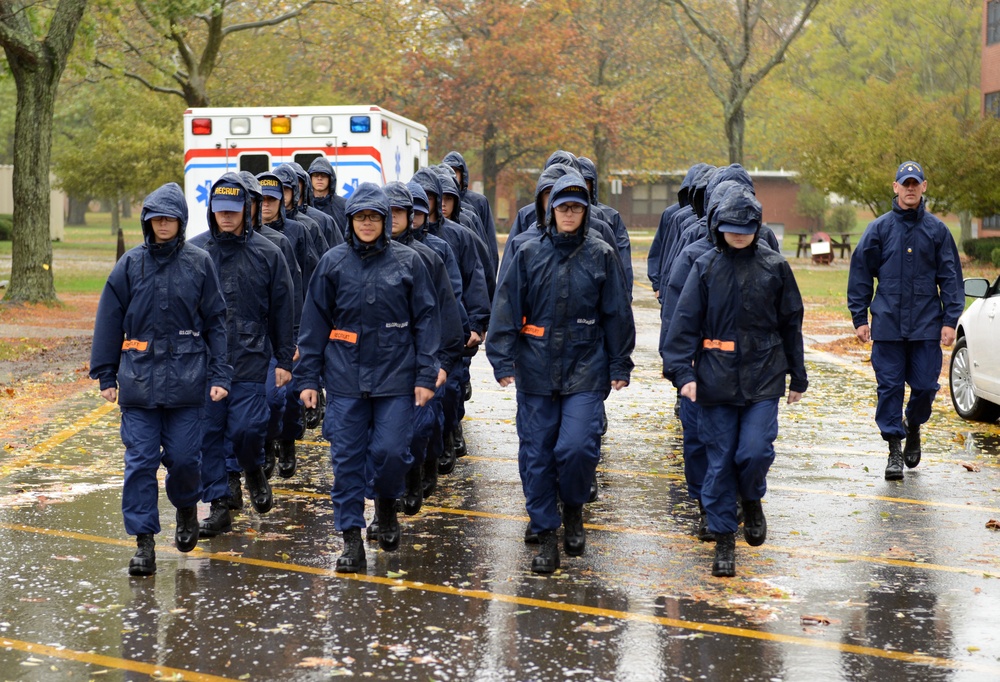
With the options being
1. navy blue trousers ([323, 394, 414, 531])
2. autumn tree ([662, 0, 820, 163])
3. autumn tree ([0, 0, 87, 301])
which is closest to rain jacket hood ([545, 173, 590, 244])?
navy blue trousers ([323, 394, 414, 531])

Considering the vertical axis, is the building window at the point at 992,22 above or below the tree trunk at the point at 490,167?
above

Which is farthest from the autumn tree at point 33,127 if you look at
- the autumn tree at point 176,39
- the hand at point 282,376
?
the hand at point 282,376

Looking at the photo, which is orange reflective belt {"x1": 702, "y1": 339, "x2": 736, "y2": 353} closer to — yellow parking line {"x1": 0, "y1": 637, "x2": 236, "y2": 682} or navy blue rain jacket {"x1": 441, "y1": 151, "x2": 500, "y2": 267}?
yellow parking line {"x1": 0, "y1": 637, "x2": 236, "y2": 682}

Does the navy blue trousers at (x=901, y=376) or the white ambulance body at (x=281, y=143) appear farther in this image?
the white ambulance body at (x=281, y=143)

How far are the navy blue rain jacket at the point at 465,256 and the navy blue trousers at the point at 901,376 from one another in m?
2.67

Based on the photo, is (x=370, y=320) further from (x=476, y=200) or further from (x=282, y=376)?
(x=476, y=200)

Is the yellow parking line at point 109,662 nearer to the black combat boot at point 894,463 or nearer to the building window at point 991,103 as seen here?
the black combat boot at point 894,463

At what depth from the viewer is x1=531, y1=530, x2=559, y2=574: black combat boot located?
672 cm

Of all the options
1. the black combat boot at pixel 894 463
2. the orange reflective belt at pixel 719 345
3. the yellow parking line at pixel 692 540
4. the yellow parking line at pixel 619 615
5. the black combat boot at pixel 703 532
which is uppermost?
the orange reflective belt at pixel 719 345

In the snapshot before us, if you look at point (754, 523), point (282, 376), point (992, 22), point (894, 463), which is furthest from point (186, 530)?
point (992, 22)

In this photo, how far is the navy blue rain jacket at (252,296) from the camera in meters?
7.68

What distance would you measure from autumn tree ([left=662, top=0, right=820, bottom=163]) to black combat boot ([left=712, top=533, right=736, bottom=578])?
2745 cm

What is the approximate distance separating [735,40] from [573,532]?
47.1 m

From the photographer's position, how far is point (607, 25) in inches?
2095
